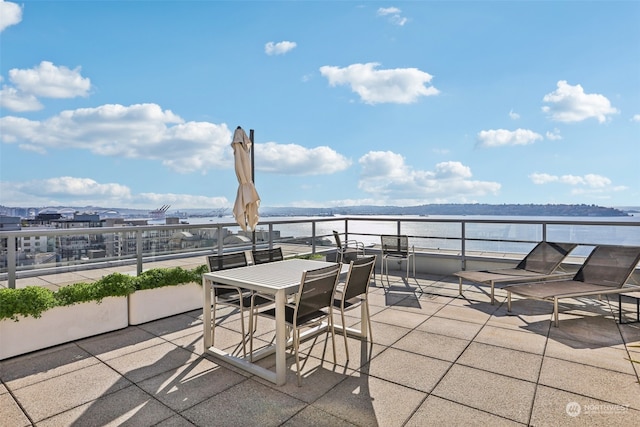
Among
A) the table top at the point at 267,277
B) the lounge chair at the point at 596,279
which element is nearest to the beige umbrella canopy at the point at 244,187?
the table top at the point at 267,277

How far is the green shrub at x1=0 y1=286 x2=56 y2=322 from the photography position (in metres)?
3.21

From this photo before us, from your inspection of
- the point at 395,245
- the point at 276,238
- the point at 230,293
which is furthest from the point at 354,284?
the point at 395,245

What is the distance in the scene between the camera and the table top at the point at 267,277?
2883 millimetres

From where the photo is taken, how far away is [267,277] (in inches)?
129

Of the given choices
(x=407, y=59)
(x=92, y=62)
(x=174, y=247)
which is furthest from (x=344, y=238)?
(x=92, y=62)

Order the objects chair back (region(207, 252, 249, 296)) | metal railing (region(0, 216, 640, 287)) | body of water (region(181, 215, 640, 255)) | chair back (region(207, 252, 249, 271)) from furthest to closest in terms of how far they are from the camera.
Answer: body of water (region(181, 215, 640, 255)) < chair back (region(207, 252, 249, 271)) < chair back (region(207, 252, 249, 296)) < metal railing (region(0, 216, 640, 287))

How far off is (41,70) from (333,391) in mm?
10269

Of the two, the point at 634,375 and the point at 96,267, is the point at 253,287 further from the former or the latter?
the point at 634,375

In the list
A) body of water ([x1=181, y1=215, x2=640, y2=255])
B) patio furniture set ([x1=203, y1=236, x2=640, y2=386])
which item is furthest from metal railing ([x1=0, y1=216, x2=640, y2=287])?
patio furniture set ([x1=203, y1=236, x2=640, y2=386])

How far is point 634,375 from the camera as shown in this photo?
273 cm

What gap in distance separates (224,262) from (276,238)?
7.92 ft

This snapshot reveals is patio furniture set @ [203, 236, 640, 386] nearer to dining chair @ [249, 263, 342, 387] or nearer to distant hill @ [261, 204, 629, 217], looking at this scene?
dining chair @ [249, 263, 342, 387]

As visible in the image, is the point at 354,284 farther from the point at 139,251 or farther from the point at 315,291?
the point at 139,251

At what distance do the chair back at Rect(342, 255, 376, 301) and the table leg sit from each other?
0.70m
